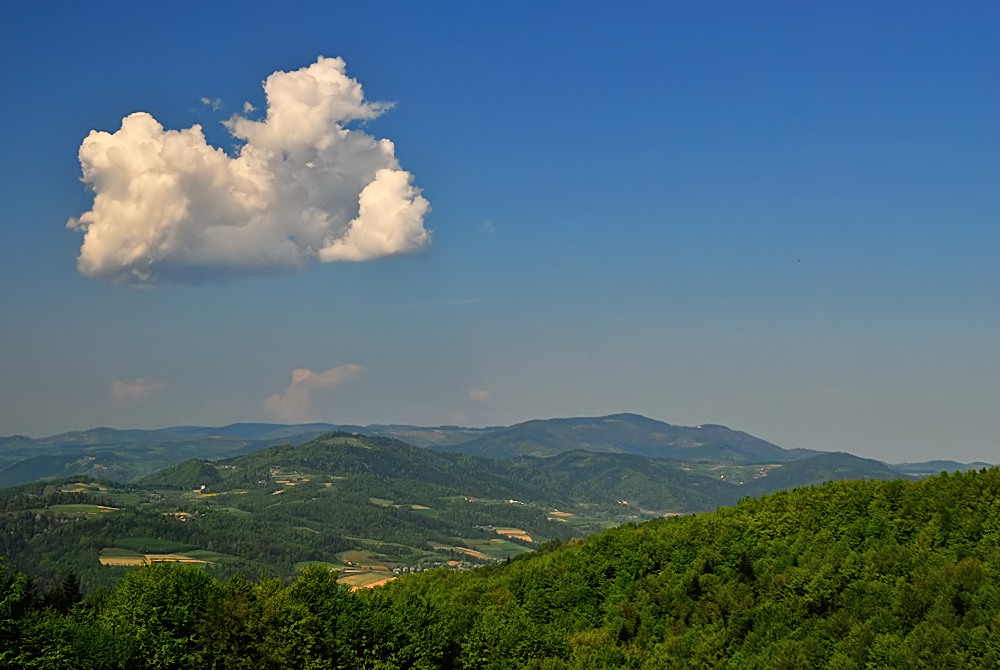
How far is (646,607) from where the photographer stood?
431ft

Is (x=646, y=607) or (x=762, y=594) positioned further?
(x=646, y=607)

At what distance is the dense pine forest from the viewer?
3703 inches

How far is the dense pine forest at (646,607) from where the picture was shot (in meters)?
94.1

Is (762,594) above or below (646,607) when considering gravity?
above

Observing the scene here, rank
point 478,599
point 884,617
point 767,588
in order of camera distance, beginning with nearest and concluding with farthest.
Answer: point 884,617 → point 767,588 → point 478,599

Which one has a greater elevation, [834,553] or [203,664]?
[834,553]

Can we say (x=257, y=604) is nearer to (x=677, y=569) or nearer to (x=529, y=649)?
(x=529, y=649)

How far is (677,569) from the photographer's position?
14388 centimetres

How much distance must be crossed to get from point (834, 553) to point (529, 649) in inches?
2036

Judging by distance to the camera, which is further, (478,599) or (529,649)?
(478,599)

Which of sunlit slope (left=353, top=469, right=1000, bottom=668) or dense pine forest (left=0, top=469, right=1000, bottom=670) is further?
sunlit slope (left=353, top=469, right=1000, bottom=668)

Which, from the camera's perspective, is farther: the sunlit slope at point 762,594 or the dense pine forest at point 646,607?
the sunlit slope at point 762,594

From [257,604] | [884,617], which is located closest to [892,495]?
[884,617]

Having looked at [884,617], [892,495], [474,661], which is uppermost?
[892,495]
